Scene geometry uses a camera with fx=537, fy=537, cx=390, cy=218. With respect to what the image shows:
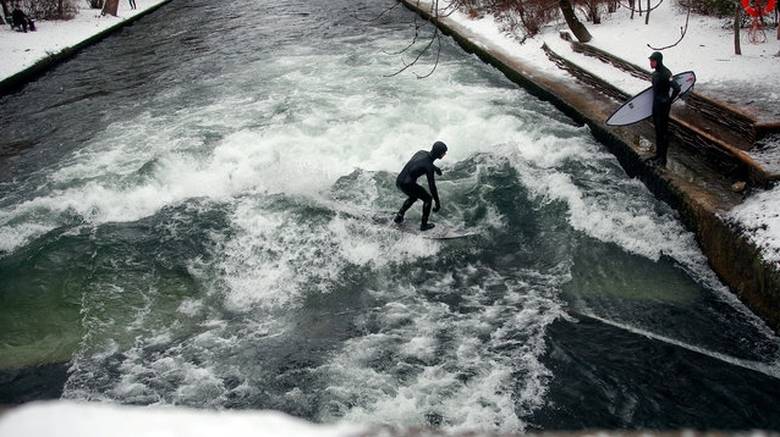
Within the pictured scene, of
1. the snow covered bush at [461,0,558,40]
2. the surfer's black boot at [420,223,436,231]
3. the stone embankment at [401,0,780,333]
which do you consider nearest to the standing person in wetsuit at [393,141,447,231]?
the surfer's black boot at [420,223,436,231]

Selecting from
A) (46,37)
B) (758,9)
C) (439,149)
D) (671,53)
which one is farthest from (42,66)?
(758,9)

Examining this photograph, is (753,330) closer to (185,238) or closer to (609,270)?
(609,270)

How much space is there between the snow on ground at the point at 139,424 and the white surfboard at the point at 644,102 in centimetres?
811

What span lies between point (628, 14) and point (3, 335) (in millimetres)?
18471

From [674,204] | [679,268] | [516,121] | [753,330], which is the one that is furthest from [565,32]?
[753,330]

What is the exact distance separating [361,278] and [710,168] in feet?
18.6

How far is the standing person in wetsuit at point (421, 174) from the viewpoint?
7.87 metres

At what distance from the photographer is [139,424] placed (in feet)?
5.61

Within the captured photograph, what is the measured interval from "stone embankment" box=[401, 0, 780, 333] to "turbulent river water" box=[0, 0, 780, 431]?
27 centimetres

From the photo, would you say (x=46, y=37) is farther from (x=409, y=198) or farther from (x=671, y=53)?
(x=671, y=53)

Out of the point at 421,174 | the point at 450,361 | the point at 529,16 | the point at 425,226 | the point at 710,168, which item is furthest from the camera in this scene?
the point at 529,16

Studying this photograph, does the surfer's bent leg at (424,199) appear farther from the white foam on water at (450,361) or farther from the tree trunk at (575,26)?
the tree trunk at (575,26)

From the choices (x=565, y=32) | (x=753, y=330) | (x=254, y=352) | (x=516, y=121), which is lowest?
(x=753, y=330)

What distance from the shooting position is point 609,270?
24.9 ft
